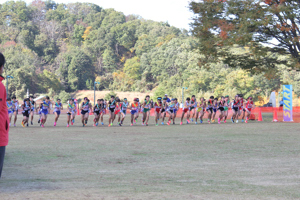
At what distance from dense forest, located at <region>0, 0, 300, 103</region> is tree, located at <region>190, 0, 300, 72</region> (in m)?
38.0

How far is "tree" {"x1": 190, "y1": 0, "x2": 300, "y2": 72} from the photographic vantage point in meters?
28.8

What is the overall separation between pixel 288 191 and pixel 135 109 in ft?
65.5

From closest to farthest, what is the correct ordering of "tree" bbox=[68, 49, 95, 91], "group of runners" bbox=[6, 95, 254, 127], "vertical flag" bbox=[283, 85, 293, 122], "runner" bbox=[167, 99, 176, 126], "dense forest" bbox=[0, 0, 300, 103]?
1. "group of runners" bbox=[6, 95, 254, 127]
2. "runner" bbox=[167, 99, 176, 126]
3. "vertical flag" bbox=[283, 85, 293, 122]
4. "dense forest" bbox=[0, 0, 300, 103]
5. "tree" bbox=[68, 49, 95, 91]

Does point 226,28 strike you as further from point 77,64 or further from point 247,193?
point 77,64

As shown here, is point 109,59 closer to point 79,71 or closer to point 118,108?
point 79,71

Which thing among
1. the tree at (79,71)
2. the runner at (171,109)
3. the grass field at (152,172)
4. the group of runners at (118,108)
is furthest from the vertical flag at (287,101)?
the tree at (79,71)

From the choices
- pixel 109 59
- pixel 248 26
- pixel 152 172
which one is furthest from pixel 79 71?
pixel 152 172

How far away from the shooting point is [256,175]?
7879 millimetres

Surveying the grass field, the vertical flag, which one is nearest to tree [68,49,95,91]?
the vertical flag

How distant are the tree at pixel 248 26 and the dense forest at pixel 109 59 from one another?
125 feet

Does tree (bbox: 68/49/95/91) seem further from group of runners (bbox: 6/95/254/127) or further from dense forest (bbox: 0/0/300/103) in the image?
group of runners (bbox: 6/95/254/127)

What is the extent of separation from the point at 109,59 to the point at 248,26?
93.0m

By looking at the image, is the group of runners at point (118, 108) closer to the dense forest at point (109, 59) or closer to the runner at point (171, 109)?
the runner at point (171, 109)

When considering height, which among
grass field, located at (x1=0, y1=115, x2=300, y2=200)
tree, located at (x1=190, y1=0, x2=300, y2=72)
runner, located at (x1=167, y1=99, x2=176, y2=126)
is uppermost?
tree, located at (x1=190, y1=0, x2=300, y2=72)
